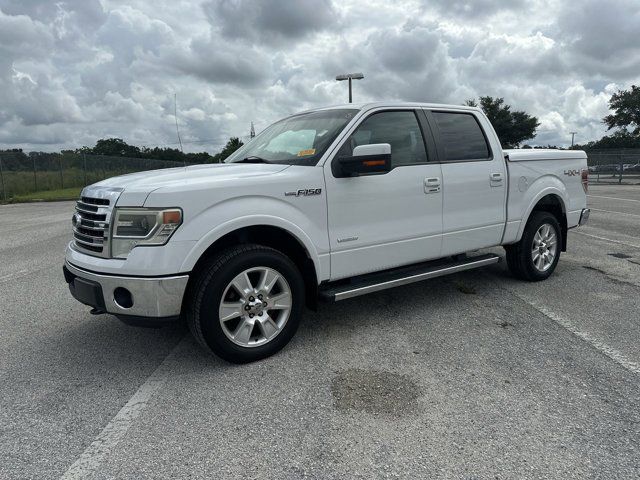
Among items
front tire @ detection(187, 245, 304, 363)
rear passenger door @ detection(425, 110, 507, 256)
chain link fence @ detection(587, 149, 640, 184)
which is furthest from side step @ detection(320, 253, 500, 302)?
chain link fence @ detection(587, 149, 640, 184)

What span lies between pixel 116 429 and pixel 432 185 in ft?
10.3

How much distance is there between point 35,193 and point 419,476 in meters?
25.7

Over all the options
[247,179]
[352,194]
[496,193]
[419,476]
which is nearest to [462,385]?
[419,476]

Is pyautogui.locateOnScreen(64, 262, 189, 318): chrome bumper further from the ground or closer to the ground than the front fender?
closer to the ground

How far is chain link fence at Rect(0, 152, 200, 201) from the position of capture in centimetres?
2102

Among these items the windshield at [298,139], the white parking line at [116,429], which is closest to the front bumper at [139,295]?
the white parking line at [116,429]

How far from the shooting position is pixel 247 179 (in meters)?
3.38

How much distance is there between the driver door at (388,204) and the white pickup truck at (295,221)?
0.01 m

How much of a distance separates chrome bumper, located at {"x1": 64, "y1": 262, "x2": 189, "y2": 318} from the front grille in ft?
0.71

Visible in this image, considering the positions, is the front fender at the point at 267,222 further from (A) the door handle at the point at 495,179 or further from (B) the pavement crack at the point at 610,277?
(B) the pavement crack at the point at 610,277

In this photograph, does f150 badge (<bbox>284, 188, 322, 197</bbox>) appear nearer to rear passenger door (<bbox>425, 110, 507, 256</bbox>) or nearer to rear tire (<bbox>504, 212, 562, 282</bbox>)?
rear passenger door (<bbox>425, 110, 507, 256</bbox>)

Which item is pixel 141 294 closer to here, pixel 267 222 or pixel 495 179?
pixel 267 222

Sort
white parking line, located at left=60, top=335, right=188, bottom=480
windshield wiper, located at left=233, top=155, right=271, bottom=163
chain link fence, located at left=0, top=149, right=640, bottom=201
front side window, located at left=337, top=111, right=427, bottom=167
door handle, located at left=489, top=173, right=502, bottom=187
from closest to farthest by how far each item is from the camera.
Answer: white parking line, located at left=60, top=335, right=188, bottom=480 → front side window, located at left=337, top=111, right=427, bottom=167 → windshield wiper, located at left=233, top=155, right=271, bottom=163 → door handle, located at left=489, top=173, right=502, bottom=187 → chain link fence, located at left=0, top=149, right=640, bottom=201

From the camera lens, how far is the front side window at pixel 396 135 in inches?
159
